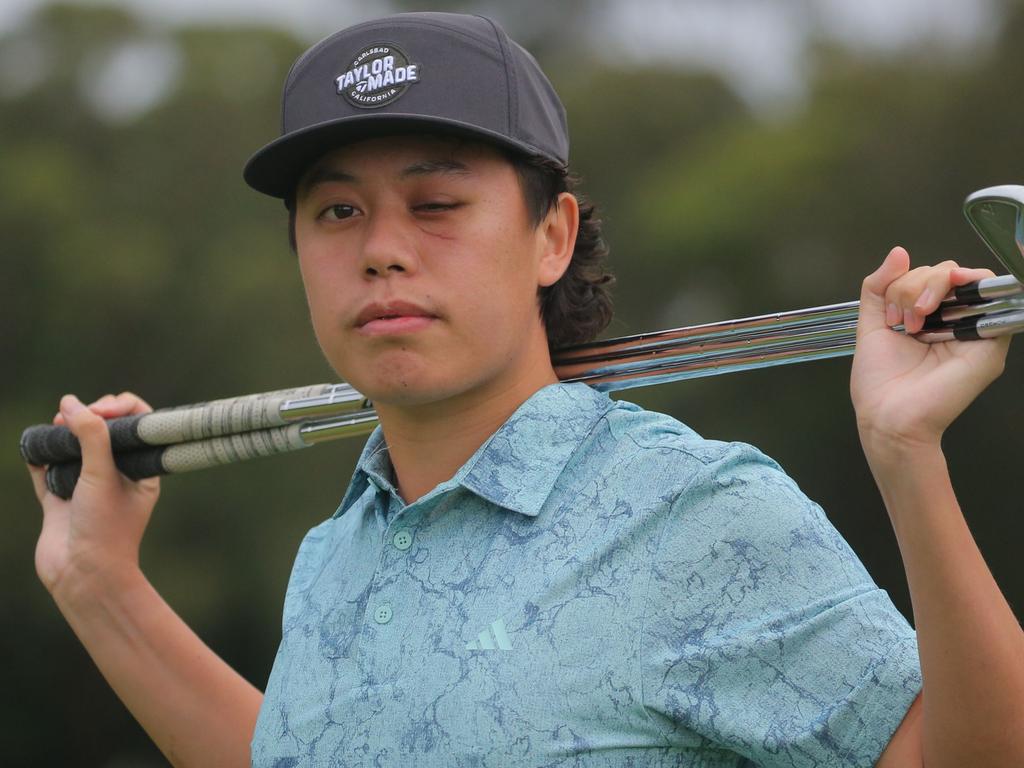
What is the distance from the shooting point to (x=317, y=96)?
2.21 meters

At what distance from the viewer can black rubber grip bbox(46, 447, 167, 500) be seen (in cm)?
303

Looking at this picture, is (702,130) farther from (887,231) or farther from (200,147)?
(200,147)

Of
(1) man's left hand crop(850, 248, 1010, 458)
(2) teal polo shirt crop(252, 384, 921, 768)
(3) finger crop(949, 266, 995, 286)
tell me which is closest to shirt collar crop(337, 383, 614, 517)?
(2) teal polo shirt crop(252, 384, 921, 768)

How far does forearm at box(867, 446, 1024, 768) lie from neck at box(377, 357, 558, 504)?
0.74m

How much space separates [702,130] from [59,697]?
7.84 m

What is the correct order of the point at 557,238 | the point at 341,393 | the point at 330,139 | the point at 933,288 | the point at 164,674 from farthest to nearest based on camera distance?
the point at 164,674 → the point at 341,393 → the point at 557,238 → the point at 330,139 → the point at 933,288

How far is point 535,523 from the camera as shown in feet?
6.85

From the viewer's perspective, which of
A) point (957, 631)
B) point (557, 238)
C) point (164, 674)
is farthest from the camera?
point (164, 674)

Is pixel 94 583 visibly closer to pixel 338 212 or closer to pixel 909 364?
pixel 338 212

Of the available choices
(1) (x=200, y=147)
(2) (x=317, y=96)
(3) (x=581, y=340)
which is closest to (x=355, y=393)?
(3) (x=581, y=340)

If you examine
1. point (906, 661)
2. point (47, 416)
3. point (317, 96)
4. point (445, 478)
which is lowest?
point (47, 416)

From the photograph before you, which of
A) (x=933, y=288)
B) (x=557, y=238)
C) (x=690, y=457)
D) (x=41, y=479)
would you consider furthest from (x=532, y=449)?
(x=41, y=479)

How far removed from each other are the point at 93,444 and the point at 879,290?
5.80 ft

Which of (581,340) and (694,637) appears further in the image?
(581,340)
